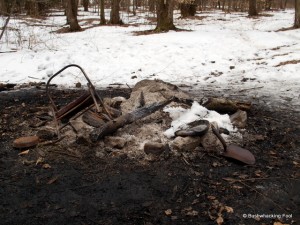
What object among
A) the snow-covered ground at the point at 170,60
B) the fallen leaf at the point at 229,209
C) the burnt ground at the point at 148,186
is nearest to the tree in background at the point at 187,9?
the snow-covered ground at the point at 170,60

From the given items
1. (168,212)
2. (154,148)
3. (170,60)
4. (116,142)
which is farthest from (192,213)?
(170,60)

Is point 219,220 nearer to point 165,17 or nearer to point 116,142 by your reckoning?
point 116,142

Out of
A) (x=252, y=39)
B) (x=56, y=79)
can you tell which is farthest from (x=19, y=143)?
(x=252, y=39)

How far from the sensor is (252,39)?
13.3 m

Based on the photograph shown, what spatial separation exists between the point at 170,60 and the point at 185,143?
234 inches

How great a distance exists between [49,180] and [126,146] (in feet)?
3.84

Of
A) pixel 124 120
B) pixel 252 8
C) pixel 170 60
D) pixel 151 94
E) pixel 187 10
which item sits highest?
pixel 252 8

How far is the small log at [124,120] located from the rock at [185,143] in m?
0.80

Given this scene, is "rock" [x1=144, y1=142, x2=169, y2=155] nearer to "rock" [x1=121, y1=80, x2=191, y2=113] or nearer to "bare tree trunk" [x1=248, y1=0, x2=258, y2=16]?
"rock" [x1=121, y1=80, x2=191, y2=113]

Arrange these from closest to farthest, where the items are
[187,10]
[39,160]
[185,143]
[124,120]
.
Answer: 1. [39,160]
2. [185,143]
3. [124,120]
4. [187,10]

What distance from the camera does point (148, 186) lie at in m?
3.87

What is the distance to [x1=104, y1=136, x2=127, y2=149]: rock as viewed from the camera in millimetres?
4590

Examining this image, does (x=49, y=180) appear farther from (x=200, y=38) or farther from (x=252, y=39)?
(x=252, y=39)

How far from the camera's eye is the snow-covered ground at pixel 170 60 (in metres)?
8.37
